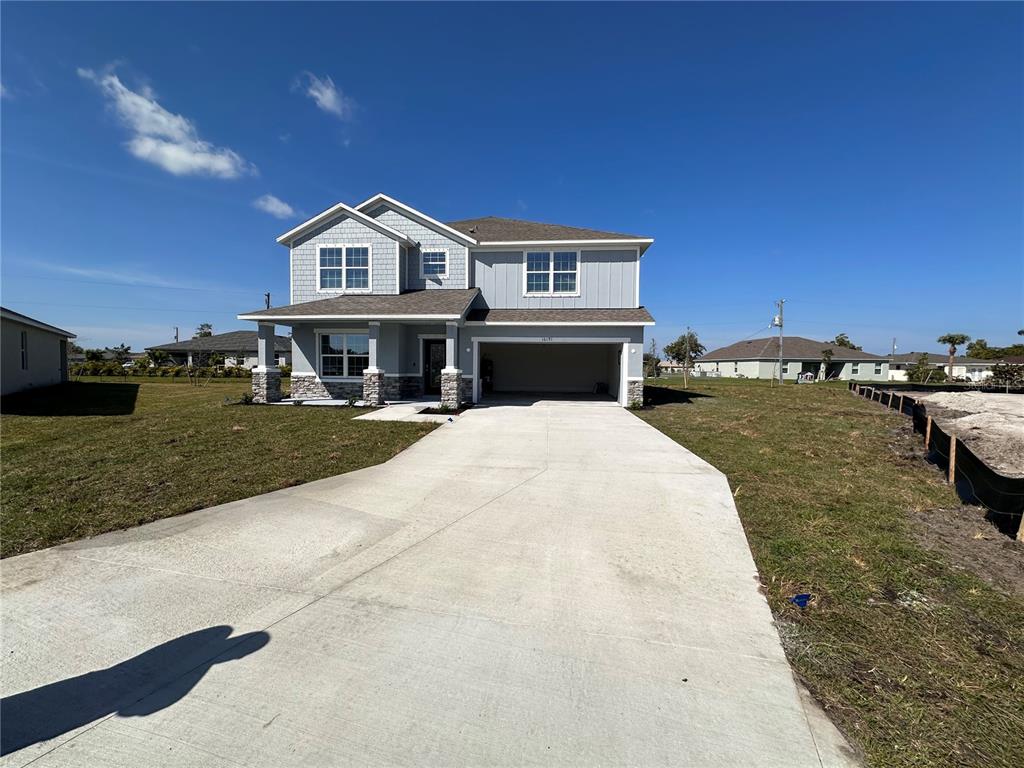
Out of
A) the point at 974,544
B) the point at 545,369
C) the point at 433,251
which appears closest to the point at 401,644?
the point at 974,544

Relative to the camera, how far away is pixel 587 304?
16.9 metres

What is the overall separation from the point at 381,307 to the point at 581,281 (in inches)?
310

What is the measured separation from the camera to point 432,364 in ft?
58.6

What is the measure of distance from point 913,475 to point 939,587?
16.3 ft

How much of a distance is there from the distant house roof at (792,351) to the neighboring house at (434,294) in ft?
Result: 136

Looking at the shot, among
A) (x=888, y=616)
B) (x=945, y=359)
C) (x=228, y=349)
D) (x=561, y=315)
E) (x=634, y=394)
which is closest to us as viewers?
(x=888, y=616)

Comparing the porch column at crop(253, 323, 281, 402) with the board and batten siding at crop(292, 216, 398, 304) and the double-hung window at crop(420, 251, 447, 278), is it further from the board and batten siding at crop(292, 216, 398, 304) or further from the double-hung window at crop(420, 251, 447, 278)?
the double-hung window at crop(420, 251, 447, 278)

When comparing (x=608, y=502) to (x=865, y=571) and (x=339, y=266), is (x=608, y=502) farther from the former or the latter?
(x=339, y=266)

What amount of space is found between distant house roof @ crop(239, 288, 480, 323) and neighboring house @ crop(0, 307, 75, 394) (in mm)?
9807

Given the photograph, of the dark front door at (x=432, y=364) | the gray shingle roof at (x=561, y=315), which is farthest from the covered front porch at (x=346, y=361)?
the gray shingle roof at (x=561, y=315)

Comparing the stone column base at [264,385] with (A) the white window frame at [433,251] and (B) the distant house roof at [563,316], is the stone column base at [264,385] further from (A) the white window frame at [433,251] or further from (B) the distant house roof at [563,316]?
(B) the distant house roof at [563,316]

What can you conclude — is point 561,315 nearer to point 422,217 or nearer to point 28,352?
point 422,217

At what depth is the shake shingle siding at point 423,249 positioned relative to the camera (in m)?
17.1

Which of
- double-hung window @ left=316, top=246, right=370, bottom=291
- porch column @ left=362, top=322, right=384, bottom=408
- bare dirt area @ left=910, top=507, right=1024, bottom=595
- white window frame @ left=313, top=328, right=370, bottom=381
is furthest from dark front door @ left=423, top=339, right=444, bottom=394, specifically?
bare dirt area @ left=910, top=507, right=1024, bottom=595
